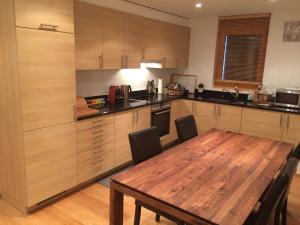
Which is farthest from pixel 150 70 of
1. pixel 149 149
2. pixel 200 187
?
Result: pixel 200 187

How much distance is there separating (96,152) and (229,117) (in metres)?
2.19

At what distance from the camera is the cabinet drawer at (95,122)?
2827mm

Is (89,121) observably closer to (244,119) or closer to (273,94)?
(244,119)

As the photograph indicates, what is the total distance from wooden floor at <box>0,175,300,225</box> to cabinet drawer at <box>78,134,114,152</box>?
0.55m

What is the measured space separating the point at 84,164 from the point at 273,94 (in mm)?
3054

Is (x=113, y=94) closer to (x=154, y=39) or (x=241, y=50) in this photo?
(x=154, y=39)

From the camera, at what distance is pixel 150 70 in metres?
4.59

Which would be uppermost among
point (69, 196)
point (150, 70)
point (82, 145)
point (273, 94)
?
point (150, 70)

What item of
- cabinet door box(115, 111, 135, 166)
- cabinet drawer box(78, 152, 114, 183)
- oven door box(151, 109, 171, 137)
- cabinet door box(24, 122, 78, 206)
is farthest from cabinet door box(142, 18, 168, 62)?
cabinet door box(24, 122, 78, 206)

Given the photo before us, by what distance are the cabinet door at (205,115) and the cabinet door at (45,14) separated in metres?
2.53

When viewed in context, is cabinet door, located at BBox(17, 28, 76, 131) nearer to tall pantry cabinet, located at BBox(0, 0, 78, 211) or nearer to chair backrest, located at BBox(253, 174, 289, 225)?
tall pantry cabinet, located at BBox(0, 0, 78, 211)

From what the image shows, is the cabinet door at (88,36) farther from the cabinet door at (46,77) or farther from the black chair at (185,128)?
the black chair at (185,128)

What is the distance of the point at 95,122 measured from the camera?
2.98m

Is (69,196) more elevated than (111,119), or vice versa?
(111,119)
